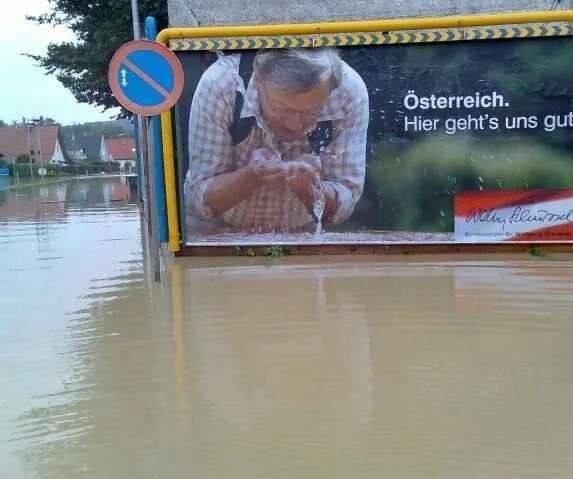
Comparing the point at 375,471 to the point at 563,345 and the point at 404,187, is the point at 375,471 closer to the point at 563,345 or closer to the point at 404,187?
the point at 563,345

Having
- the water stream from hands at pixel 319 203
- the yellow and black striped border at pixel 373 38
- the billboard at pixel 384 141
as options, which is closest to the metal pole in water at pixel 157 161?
the billboard at pixel 384 141

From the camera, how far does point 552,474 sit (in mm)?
3336

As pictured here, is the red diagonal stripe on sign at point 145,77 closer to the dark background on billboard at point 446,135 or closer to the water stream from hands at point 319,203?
the dark background on billboard at point 446,135

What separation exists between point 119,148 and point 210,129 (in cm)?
10303

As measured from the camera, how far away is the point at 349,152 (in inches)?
336

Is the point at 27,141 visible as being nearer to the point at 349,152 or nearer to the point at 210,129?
the point at 210,129

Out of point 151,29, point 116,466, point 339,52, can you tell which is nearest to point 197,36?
point 151,29

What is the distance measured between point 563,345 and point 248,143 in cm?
446

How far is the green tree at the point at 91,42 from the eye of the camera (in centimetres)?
1840

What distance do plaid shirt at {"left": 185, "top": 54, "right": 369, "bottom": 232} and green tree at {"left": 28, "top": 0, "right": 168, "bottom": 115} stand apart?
9996 millimetres

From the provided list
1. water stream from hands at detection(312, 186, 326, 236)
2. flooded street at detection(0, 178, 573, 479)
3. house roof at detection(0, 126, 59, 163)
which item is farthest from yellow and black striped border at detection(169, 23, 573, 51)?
house roof at detection(0, 126, 59, 163)

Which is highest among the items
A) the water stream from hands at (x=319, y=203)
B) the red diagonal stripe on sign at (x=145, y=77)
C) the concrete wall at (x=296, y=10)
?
the concrete wall at (x=296, y=10)

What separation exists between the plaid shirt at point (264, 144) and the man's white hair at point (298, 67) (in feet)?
0.53

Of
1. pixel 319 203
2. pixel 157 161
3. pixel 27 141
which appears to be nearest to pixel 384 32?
pixel 319 203
